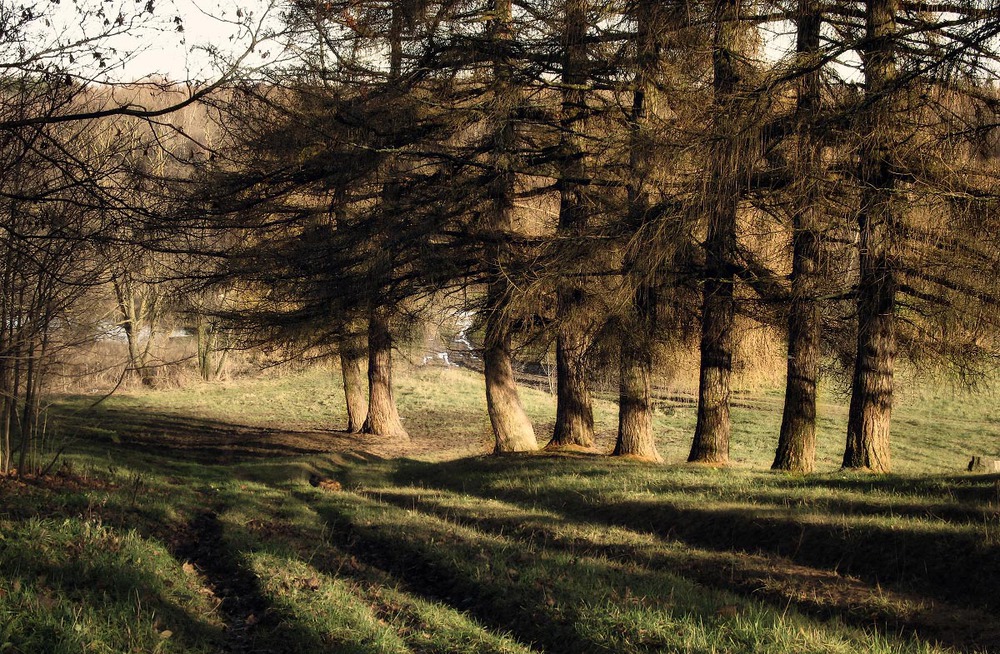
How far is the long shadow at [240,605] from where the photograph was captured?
586cm

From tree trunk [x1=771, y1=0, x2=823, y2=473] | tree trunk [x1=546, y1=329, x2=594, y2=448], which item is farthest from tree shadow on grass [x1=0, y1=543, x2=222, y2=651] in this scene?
tree trunk [x1=546, y1=329, x2=594, y2=448]

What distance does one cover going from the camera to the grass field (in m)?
5.67

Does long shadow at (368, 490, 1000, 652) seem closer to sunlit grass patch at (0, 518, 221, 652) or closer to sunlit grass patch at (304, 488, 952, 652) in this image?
sunlit grass patch at (304, 488, 952, 652)

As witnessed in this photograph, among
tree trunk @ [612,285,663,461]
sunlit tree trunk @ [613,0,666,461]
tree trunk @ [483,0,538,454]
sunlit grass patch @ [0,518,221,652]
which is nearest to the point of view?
sunlit grass patch @ [0,518,221,652]

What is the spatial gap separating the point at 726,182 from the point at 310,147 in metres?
8.82

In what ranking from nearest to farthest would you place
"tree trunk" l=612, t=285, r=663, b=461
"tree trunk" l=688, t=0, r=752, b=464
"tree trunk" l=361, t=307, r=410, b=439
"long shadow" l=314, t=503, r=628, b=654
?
"long shadow" l=314, t=503, r=628, b=654, "tree trunk" l=688, t=0, r=752, b=464, "tree trunk" l=612, t=285, r=663, b=461, "tree trunk" l=361, t=307, r=410, b=439

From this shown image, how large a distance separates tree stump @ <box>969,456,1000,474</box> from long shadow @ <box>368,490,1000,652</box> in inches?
322

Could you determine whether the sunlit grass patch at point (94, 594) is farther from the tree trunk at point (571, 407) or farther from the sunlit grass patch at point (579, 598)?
the tree trunk at point (571, 407)

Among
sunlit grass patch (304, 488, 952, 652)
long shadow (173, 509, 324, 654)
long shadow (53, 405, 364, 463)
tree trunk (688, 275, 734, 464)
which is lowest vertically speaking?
long shadow (53, 405, 364, 463)

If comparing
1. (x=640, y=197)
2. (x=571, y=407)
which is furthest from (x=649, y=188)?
(x=571, y=407)

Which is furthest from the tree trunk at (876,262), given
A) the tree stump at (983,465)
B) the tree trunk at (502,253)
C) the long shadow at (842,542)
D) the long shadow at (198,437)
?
the long shadow at (198,437)

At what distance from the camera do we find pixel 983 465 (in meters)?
14.5

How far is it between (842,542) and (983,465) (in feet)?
27.6

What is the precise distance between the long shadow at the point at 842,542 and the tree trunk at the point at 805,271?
3.18 m
